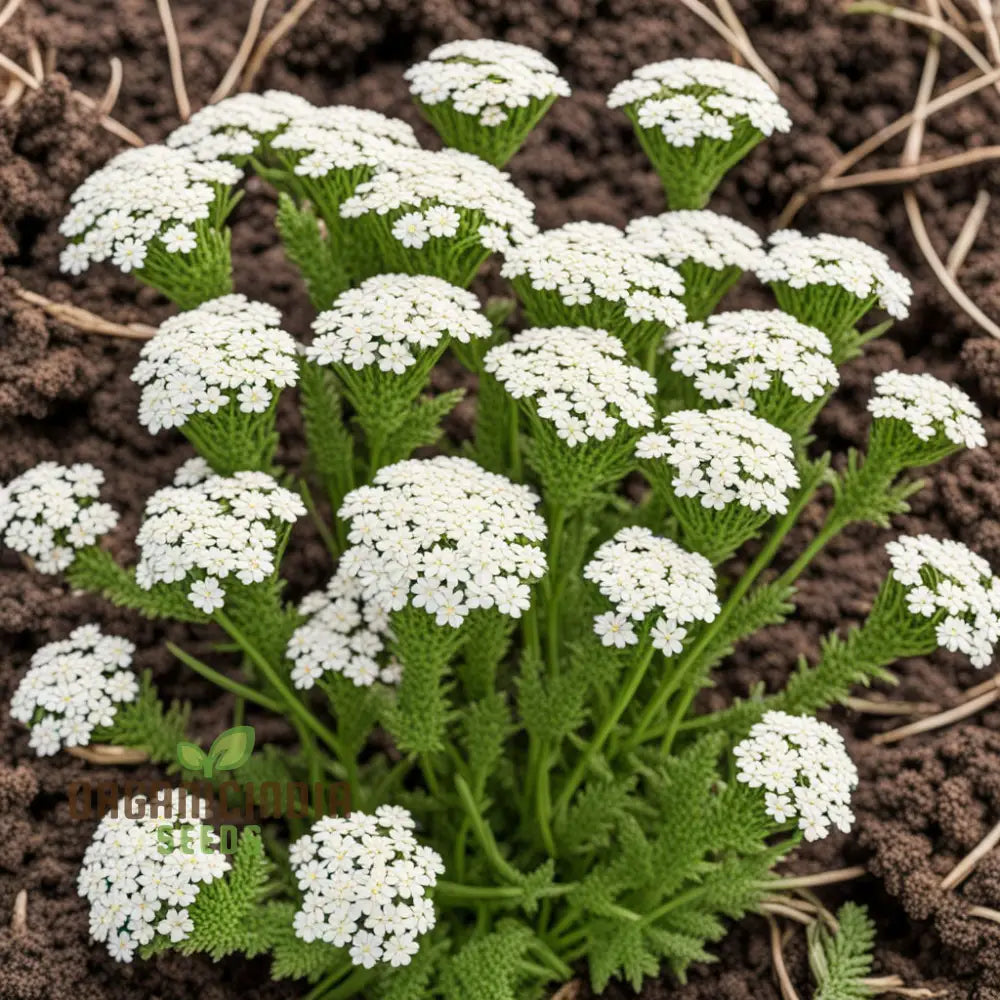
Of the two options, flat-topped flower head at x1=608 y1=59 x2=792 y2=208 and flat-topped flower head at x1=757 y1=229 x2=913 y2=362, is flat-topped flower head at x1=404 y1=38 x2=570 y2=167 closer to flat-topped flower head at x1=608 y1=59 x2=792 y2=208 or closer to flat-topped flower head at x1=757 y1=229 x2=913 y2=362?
flat-topped flower head at x1=608 y1=59 x2=792 y2=208

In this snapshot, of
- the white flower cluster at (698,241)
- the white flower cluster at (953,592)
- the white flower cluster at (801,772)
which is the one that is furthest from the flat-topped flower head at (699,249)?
the white flower cluster at (801,772)

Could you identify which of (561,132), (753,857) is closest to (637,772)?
(753,857)

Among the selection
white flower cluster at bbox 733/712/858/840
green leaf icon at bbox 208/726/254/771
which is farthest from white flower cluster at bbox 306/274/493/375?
white flower cluster at bbox 733/712/858/840

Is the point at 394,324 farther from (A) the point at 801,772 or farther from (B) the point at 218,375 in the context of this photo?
(A) the point at 801,772

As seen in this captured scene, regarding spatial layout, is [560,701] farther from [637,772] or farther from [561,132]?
[561,132]

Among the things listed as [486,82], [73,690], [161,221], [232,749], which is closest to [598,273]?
[486,82]

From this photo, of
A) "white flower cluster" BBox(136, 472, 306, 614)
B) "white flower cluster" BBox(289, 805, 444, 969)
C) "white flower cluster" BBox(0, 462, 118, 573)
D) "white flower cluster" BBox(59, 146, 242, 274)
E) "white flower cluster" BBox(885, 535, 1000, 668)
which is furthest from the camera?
"white flower cluster" BBox(0, 462, 118, 573)
